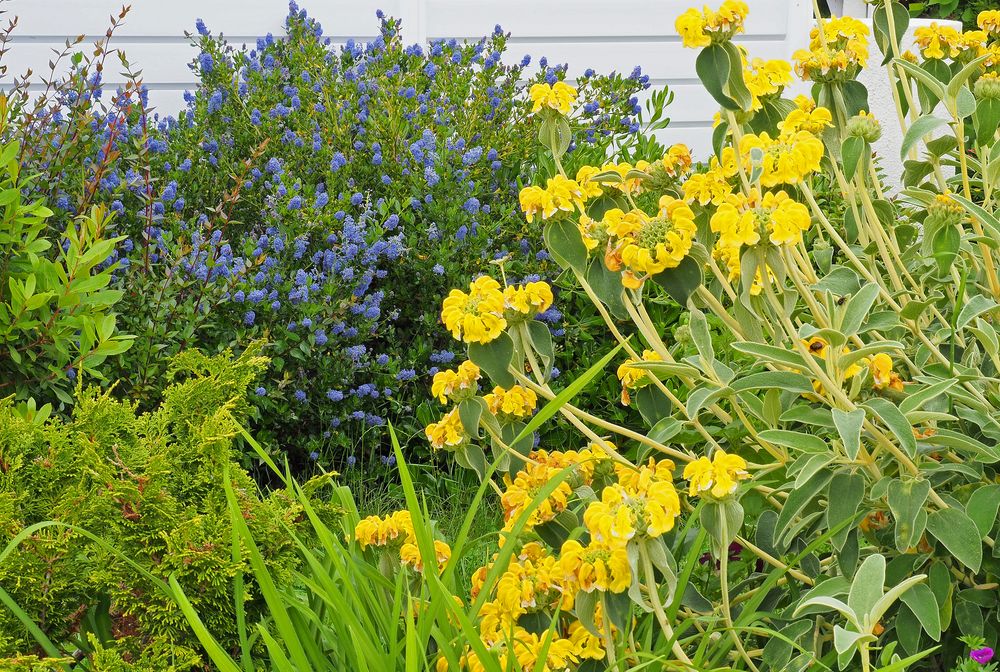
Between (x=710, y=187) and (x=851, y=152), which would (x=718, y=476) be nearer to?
(x=710, y=187)

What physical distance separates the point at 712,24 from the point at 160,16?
3.99 meters

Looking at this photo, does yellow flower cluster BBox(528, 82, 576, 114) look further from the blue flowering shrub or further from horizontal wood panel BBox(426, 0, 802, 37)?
horizontal wood panel BBox(426, 0, 802, 37)

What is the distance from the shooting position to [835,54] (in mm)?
2045

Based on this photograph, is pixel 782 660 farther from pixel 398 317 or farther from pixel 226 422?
pixel 398 317

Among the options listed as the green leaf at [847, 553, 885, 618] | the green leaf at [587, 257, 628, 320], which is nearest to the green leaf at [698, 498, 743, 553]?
the green leaf at [847, 553, 885, 618]

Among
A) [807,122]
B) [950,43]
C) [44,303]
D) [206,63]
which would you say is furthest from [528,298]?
[206,63]

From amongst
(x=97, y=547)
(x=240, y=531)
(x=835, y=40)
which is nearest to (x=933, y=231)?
(x=835, y=40)

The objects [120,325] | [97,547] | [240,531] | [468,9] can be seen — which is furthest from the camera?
[468,9]

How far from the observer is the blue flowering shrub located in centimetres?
328

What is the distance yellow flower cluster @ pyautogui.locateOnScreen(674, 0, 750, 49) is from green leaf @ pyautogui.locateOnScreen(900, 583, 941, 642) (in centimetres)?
98

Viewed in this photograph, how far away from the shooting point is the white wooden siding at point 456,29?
5.11 m

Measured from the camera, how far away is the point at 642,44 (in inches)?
225

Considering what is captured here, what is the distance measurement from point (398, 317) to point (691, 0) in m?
3.01

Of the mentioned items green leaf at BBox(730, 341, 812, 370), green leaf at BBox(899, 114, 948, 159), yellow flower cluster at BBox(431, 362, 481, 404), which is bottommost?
yellow flower cluster at BBox(431, 362, 481, 404)
